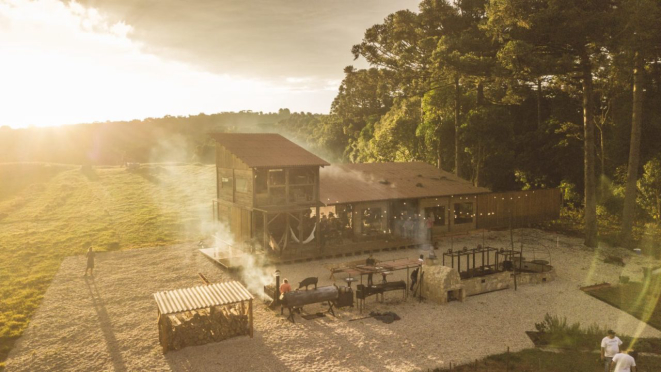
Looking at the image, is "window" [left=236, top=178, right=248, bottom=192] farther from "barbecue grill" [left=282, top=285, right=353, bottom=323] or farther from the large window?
"barbecue grill" [left=282, top=285, right=353, bottom=323]

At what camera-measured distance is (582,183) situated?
3562cm

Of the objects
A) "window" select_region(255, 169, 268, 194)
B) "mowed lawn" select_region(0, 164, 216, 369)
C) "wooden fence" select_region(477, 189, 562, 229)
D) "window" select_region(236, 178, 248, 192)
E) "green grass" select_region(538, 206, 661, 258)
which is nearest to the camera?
"mowed lawn" select_region(0, 164, 216, 369)

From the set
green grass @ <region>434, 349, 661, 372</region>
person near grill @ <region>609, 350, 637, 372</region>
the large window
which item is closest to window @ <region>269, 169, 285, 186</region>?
the large window

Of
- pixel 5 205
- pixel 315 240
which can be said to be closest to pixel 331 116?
pixel 5 205

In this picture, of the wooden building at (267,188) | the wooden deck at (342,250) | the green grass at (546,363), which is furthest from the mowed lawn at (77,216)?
the green grass at (546,363)

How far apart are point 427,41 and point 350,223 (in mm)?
16562

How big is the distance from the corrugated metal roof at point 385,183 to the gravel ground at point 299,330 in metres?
6.87

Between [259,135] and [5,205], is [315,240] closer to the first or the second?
A: [259,135]

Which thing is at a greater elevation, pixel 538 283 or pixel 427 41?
pixel 427 41

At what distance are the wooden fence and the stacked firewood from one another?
20386 mm

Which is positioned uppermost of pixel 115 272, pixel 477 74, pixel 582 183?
pixel 477 74

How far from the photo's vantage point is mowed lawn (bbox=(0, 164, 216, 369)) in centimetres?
1852

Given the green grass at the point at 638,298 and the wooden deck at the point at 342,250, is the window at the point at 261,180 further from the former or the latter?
the green grass at the point at 638,298

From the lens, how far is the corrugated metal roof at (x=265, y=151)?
853 inches
